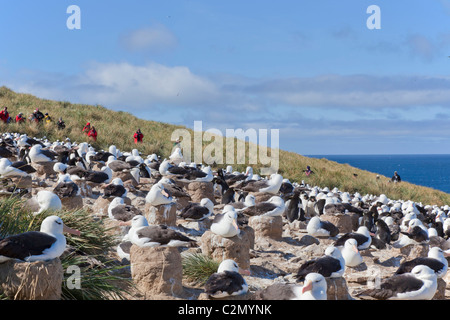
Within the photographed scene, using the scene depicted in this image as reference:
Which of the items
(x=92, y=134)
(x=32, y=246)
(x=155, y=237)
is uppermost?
(x=92, y=134)

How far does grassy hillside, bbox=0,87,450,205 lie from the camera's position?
31.0 metres

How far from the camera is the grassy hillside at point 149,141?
3098 centimetres

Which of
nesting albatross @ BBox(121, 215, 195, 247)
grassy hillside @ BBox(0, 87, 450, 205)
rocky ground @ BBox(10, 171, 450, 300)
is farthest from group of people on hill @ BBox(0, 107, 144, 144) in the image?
nesting albatross @ BBox(121, 215, 195, 247)

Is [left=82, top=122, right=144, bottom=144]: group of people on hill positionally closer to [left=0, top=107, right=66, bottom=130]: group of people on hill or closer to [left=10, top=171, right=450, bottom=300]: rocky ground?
[left=0, top=107, right=66, bottom=130]: group of people on hill

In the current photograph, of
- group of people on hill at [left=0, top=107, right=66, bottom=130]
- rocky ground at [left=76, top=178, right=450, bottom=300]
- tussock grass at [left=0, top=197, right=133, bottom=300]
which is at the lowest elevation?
rocky ground at [left=76, top=178, right=450, bottom=300]

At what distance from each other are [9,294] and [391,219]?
14.1 m

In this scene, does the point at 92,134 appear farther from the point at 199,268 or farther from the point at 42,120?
the point at 199,268

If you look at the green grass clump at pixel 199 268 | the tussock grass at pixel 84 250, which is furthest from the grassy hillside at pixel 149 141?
the green grass clump at pixel 199 268

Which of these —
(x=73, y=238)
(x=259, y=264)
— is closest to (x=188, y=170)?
(x=259, y=264)

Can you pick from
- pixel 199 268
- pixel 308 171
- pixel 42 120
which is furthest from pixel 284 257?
pixel 42 120

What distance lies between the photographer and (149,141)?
34.0 m
